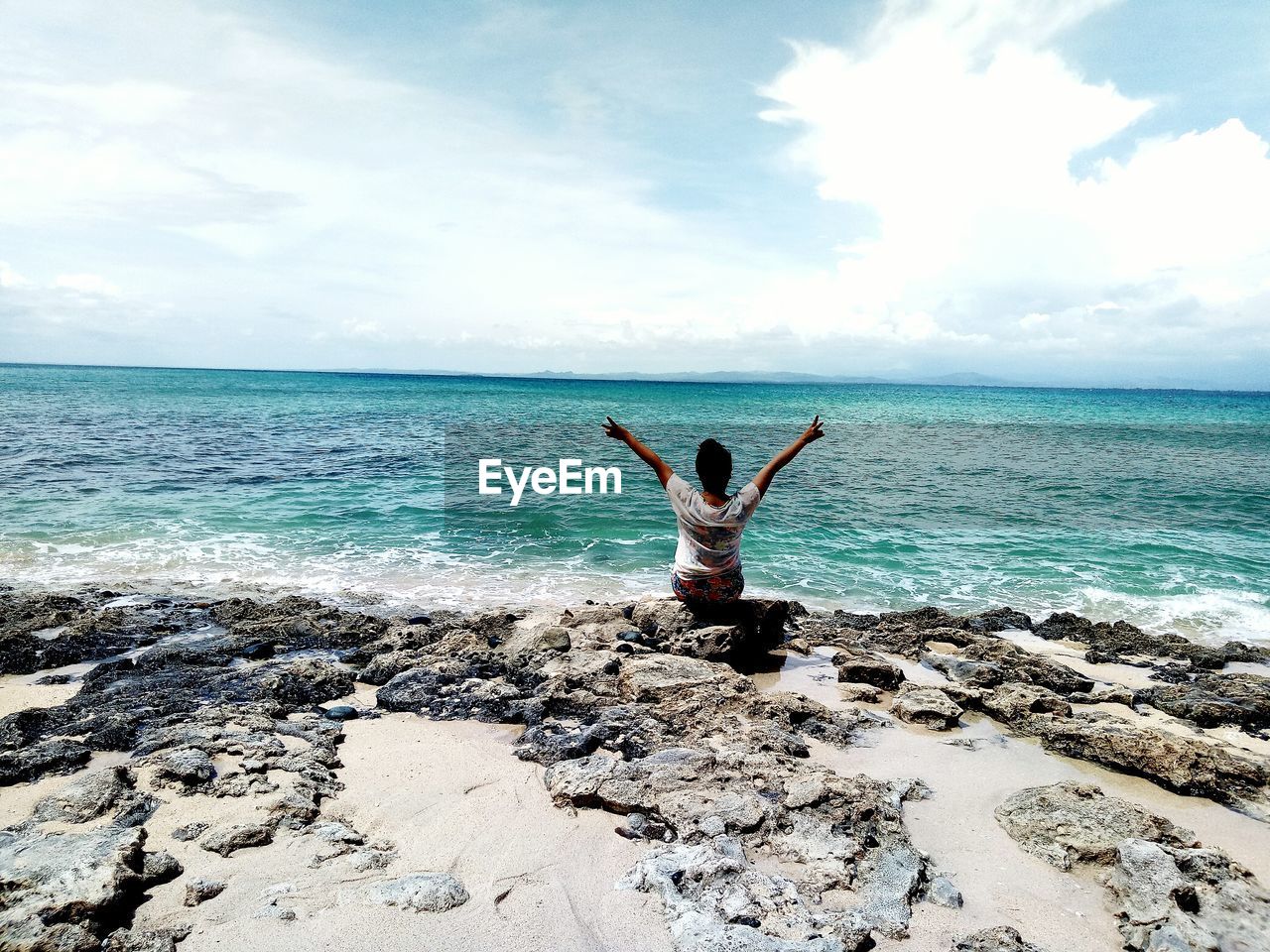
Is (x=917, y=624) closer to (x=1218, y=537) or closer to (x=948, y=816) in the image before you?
(x=948, y=816)

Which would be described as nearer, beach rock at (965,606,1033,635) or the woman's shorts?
the woman's shorts

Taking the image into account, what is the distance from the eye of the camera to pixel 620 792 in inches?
184

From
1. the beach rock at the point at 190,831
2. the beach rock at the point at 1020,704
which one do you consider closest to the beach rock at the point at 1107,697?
the beach rock at the point at 1020,704

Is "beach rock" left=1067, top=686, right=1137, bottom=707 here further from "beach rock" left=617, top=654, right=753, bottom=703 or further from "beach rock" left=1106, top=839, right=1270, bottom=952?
"beach rock" left=617, top=654, right=753, bottom=703

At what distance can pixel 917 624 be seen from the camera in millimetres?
10086

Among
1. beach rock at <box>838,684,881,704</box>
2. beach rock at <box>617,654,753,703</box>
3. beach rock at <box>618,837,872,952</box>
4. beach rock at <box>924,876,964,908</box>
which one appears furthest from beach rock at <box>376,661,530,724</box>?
beach rock at <box>924,876,964,908</box>

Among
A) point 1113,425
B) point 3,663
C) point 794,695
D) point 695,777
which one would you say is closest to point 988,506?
point 794,695

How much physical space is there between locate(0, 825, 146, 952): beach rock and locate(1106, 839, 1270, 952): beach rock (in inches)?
197

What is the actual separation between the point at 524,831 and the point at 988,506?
62.6ft

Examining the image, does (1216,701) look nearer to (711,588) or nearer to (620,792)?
(711,588)

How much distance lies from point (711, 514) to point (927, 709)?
264 cm

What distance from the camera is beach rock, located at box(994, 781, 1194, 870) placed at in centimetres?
426

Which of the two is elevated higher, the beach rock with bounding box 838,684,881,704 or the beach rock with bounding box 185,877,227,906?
the beach rock with bounding box 185,877,227,906

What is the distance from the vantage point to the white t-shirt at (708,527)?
6.56 m
